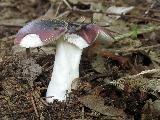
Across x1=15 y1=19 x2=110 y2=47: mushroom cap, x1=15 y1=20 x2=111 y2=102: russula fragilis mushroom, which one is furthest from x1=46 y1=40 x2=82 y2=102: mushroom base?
x1=15 y1=19 x2=110 y2=47: mushroom cap

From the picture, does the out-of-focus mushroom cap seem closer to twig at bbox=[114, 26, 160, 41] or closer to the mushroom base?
the mushroom base

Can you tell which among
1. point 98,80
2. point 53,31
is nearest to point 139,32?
point 98,80

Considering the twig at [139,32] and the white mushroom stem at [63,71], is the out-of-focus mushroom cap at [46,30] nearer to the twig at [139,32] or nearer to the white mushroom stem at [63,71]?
the white mushroom stem at [63,71]

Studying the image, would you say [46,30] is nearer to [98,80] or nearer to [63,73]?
[63,73]

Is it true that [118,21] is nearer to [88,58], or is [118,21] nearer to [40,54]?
[88,58]

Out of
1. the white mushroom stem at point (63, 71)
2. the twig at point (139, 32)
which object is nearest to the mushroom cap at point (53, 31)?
the white mushroom stem at point (63, 71)

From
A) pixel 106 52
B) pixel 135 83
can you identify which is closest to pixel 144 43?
pixel 106 52
